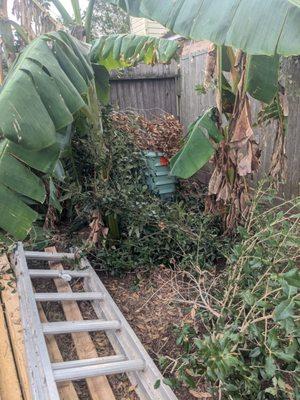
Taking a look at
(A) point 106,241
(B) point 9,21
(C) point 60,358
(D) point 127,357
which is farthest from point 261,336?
(B) point 9,21

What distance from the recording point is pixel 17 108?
5.70 feet

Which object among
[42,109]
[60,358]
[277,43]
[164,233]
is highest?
[277,43]

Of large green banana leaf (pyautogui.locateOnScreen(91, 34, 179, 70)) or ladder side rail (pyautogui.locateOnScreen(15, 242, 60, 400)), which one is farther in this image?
large green banana leaf (pyautogui.locateOnScreen(91, 34, 179, 70))

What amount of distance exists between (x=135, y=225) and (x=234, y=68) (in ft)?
5.69

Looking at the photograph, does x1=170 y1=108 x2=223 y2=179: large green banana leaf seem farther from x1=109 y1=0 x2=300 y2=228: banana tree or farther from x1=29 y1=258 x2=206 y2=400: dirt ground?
x1=29 y1=258 x2=206 y2=400: dirt ground

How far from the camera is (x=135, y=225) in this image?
3.20 m

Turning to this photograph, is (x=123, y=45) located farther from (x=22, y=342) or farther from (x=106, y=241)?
(x=22, y=342)

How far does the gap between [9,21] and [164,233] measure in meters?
2.68

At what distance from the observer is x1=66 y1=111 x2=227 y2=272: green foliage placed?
10.3 ft

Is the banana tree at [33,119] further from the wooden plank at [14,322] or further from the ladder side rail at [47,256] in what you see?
the ladder side rail at [47,256]

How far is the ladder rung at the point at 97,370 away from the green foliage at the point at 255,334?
15.7 inches

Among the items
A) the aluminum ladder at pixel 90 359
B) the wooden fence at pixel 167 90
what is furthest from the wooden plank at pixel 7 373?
the wooden fence at pixel 167 90

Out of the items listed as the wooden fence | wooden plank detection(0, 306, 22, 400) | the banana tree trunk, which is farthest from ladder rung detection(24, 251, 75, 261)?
the wooden fence

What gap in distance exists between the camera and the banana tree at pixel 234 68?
5.81ft
